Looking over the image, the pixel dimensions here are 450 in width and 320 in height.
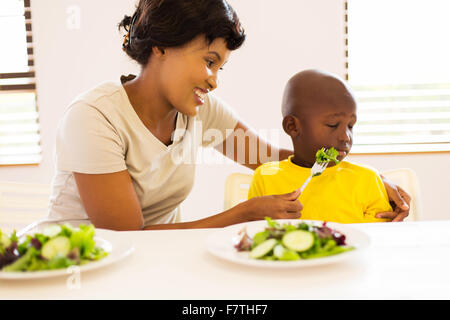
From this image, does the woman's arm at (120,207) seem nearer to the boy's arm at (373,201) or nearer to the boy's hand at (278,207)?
the boy's hand at (278,207)

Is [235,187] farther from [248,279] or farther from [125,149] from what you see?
[248,279]

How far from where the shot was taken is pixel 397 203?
1.32 metres

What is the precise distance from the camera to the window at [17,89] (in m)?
2.91

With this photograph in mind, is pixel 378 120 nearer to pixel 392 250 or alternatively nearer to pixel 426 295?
pixel 392 250

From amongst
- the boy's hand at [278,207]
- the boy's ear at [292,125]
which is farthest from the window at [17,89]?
the boy's hand at [278,207]

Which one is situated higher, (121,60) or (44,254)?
(121,60)

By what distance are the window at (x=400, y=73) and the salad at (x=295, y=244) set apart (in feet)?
8.04

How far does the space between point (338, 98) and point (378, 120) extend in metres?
1.93

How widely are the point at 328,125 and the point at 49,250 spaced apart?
94 centimetres

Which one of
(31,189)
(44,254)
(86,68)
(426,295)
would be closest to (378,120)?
(86,68)

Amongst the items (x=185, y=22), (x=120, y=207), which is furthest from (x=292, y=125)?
(x=120, y=207)

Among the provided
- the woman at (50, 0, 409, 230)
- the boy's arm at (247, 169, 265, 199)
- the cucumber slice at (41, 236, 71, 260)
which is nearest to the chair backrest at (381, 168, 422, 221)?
the woman at (50, 0, 409, 230)
